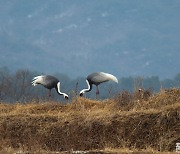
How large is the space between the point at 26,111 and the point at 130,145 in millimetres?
4295

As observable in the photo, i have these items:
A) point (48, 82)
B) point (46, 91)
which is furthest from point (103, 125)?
point (46, 91)

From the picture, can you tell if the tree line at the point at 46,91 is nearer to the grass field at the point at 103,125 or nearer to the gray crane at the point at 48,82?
the gray crane at the point at 48,82

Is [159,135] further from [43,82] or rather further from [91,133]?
[43,82]

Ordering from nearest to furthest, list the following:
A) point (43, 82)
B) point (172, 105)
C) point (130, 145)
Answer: point (130, 145) < point (172, 105) < point (43, 82)

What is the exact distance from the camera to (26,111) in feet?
60.8

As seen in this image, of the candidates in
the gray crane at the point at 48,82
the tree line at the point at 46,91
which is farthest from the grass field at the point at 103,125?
the gray crane at the point at 48,82

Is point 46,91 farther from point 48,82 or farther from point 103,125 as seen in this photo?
point 103,125

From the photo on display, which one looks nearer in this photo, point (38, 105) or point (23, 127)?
point (23, 127)

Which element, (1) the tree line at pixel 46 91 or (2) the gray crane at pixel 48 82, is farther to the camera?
(2) the gray crane at pixel 48 82

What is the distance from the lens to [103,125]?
16.5 m

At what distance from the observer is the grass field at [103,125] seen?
620 inches

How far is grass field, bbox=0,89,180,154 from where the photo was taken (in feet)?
51.7

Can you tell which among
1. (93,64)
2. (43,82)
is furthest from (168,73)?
(43,82)

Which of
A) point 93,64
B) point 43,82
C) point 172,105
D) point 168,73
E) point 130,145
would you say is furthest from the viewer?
point 93,64
